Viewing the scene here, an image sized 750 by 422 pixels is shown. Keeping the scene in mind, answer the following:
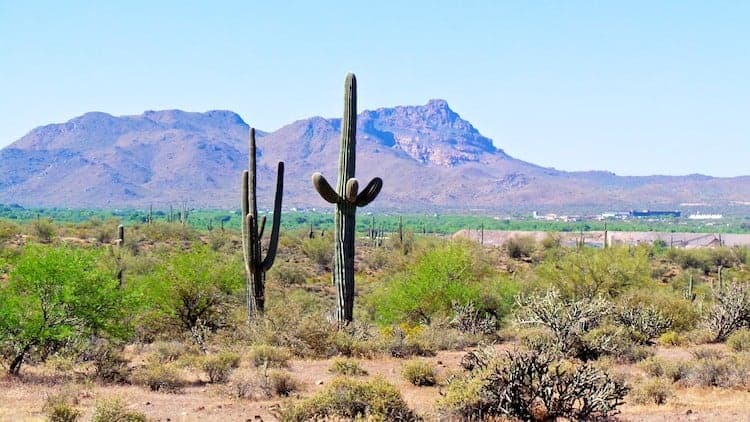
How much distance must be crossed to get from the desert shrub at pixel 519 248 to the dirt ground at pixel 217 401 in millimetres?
58084

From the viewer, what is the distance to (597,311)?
17.9 m

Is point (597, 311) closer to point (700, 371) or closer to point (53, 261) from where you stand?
point (700, 371)

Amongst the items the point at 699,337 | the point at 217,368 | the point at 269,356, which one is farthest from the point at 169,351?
the point at 699,337

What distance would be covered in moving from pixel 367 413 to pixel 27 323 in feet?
24.3

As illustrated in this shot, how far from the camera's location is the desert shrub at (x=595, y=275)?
30734 mm

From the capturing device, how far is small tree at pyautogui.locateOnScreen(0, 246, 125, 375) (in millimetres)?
14594

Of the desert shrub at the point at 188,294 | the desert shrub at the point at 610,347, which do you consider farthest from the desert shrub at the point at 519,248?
the desert shrub at the point at 610,347

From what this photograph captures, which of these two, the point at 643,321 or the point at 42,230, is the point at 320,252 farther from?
the point at 643,321

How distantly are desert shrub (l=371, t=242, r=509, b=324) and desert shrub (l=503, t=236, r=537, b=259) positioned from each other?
145 ft

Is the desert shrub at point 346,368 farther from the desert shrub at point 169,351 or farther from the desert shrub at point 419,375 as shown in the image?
the desert shrub at point 169,351

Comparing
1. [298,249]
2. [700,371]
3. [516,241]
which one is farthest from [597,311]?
[516,241]

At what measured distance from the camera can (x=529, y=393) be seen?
10.9 metres

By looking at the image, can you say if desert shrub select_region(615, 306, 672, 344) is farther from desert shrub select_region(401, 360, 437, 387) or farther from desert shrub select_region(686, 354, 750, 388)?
desert shrub select_region(401, 360, 437, 387)

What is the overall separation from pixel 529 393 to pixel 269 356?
6608 millimetres
